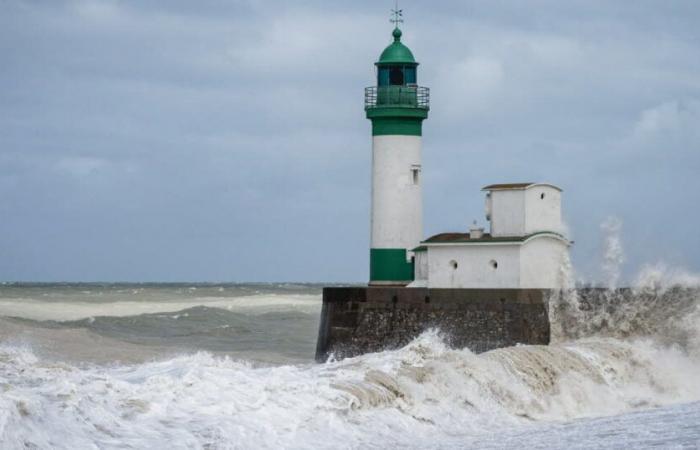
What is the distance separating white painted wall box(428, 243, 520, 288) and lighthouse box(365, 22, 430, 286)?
1.27m

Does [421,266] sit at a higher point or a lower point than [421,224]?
lower

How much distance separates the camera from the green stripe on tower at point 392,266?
20.6 m

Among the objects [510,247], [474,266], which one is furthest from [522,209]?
[474,266]

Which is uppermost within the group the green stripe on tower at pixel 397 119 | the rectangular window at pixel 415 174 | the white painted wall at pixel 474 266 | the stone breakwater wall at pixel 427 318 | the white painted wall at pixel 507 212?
the green stripe on tower at pixel 397 119

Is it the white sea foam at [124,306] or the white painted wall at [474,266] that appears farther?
the white sea foam at [124,306]

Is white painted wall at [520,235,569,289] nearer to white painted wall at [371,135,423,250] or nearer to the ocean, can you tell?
the ocean

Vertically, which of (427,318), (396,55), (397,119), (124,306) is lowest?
(427,318)

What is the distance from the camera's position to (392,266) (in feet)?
67.7

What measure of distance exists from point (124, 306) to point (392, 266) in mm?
29717

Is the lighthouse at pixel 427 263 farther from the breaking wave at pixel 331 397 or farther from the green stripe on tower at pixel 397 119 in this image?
the breaking wave at pixel 331 397

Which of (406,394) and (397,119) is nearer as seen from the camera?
(406,394)

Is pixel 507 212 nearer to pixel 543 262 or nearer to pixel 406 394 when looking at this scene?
Answer: pixel 543 262

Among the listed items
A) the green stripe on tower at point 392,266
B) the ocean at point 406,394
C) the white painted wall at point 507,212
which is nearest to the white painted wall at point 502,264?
the white painted wall at point 507,212

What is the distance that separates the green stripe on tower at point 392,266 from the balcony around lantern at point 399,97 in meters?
2.38
